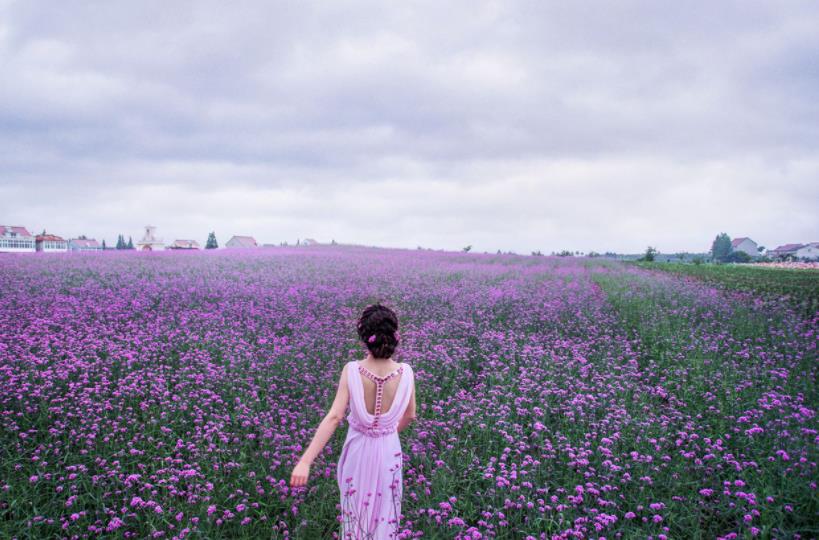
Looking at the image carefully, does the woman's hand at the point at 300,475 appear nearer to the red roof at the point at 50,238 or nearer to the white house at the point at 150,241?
the white house at the point at 150,241

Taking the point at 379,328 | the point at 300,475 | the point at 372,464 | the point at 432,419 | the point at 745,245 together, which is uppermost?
the point at 745,245

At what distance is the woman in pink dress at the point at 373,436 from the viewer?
2.46 m

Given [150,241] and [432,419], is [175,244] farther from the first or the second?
[432,419]

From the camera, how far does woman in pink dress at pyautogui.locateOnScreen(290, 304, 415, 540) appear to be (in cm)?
246

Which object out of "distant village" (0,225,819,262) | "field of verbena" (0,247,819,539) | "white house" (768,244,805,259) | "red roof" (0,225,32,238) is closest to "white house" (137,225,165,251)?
"distant village" (0,225,819,262)

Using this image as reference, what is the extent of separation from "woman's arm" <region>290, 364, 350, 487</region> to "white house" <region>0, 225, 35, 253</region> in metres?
70.8

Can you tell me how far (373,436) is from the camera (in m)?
2.58

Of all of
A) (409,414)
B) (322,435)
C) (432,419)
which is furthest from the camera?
(432,419)

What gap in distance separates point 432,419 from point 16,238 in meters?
77.5

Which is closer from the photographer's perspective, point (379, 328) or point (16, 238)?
point (379, 328)

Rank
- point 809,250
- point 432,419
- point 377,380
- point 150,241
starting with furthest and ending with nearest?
1. point 809,250
2. point 150,241
3. point 432,419
4. point 377,380

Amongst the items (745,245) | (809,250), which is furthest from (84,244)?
(809,250)

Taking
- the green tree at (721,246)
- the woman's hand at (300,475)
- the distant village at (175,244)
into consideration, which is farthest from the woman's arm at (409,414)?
the green tree at (721,246)

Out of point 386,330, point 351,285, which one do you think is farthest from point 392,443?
point 351,285
